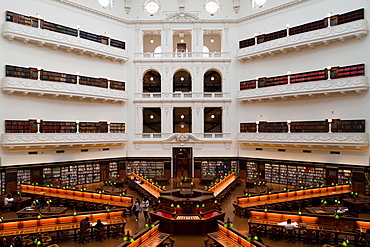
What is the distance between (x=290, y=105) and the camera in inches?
830

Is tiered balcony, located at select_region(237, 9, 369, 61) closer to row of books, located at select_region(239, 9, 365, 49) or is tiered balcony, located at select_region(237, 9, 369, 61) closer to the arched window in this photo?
row of books, located at select_region(239, 9, 365, 49)

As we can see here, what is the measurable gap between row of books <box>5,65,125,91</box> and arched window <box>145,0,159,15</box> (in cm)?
700

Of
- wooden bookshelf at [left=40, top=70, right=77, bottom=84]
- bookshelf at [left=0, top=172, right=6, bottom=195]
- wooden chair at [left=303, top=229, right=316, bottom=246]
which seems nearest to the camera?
wooden chair at [left=303, top=229, right=316, bottom=246]

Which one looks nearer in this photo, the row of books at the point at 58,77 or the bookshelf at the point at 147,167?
the row of books at the point at 58,77

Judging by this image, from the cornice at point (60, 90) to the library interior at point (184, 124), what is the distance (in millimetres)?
84

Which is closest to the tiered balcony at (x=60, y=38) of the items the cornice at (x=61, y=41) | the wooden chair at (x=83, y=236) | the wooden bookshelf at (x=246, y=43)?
the cornice at (x=61, y=41)

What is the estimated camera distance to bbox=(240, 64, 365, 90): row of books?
1781 cm

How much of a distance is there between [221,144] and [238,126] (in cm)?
215

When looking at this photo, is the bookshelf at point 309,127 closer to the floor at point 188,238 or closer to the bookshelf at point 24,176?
the floor at point 188,238

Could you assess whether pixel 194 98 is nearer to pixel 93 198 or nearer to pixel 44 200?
pixel 93 198

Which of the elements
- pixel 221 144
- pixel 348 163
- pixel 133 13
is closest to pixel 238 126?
pixel 221 144

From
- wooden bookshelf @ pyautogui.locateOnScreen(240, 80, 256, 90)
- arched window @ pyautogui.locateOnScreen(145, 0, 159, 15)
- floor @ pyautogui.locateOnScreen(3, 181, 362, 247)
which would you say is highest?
arched window @ pyautogui.locateOnScreen(145, 0, 159, 15)

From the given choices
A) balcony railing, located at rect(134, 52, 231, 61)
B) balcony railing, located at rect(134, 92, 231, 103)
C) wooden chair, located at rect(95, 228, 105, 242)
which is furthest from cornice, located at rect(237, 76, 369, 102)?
wooden chair, located at rect(95, 228, 105, 242)

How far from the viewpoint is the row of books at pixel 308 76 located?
1781cm
